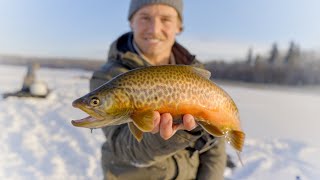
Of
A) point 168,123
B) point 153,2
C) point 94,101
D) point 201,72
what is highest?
point 153,2

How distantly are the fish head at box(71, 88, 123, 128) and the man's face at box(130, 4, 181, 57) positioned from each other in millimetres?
1279

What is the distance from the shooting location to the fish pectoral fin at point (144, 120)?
202 centimetres

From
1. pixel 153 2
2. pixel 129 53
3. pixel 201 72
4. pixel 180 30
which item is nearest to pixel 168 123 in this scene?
pixel 201 72

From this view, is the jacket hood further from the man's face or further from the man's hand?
the man's hand

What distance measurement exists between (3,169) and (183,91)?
5052mm

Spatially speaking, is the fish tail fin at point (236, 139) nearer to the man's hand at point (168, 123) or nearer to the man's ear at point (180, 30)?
the man's hand at point (168, 123)

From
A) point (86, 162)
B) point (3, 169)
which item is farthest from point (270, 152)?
point (3, 169)

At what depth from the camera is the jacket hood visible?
309 centimetres

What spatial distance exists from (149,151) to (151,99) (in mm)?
614

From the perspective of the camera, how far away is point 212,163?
10.8 ft

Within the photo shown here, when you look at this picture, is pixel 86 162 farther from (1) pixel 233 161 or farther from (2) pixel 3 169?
(1) pixel 233 161

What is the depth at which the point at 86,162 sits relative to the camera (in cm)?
676

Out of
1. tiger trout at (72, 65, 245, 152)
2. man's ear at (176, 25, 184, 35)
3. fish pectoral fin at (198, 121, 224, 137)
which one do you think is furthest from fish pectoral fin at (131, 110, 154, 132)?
man's ear at (176, 25, 184, 35)

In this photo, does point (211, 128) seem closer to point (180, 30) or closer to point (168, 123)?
point (168, 123)
